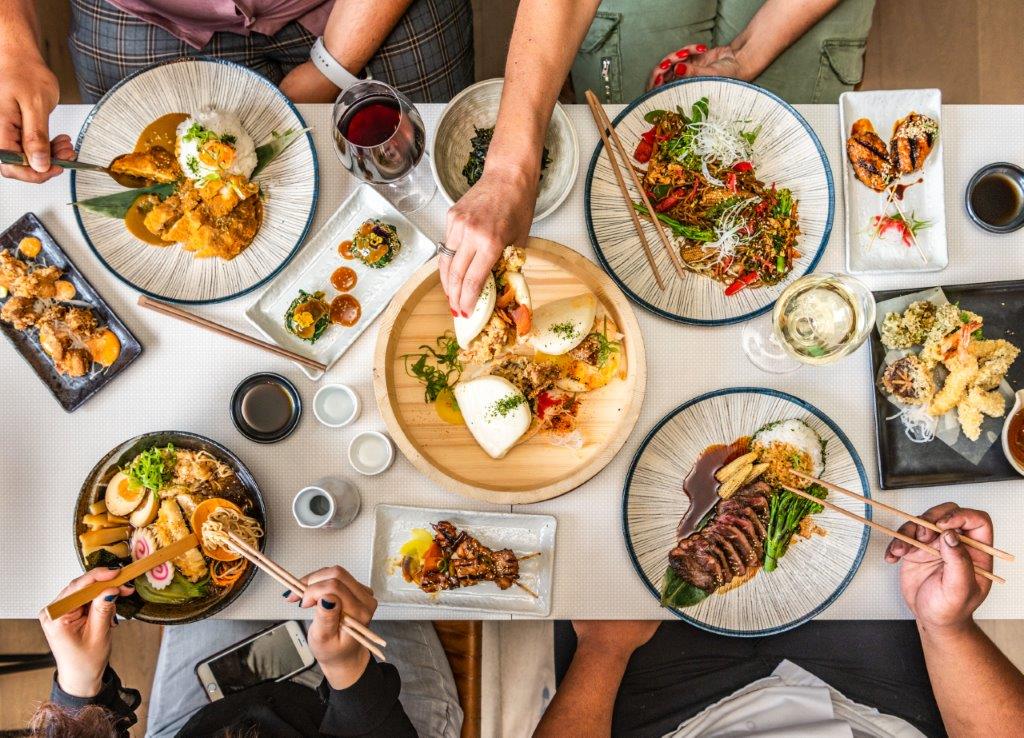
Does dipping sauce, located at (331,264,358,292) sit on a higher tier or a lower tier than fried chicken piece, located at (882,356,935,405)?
higher

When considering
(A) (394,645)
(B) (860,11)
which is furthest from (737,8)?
(A) (394,645)

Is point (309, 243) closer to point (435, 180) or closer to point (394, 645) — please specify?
point (435, 180)

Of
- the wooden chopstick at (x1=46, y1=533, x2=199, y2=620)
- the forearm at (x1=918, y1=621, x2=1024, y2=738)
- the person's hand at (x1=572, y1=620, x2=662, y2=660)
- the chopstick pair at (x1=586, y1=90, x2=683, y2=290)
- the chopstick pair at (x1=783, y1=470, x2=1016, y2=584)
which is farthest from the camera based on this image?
the person's hand at (x1=572, y1=620, x2=662, y2=660)

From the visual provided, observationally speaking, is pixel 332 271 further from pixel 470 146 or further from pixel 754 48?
pixel 754 48

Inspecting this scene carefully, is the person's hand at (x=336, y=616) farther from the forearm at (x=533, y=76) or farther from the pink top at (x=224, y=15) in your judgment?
the pink top at (x=224, y=15)

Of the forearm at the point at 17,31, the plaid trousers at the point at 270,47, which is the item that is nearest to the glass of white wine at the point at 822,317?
the plaid trousers at the point at 270,47

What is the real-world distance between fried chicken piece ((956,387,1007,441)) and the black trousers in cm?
71

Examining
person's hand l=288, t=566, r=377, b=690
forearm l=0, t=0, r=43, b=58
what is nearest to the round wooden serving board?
person's hand l=288, t=566, r=377, b=690

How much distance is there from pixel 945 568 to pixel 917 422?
0.39m

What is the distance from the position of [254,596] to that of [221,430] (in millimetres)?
471

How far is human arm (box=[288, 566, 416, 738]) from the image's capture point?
1.63 meters

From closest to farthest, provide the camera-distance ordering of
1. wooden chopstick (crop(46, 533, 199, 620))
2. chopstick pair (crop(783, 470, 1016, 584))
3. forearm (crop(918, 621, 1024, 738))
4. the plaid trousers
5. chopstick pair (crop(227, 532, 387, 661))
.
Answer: wooden chopstick (crop(46, 533, 199, 620)) → chopstick pair (crop(227, 532, 387, 661)) → chopstick pair (crop(783, 470, 1016, 584)) → forearm (crop(918, 621, 1024, 738)) → the plaid trousers

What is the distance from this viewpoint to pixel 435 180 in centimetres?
185

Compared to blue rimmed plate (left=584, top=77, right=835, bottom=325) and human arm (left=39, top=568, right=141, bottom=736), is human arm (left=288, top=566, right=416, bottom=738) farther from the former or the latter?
blue rimmed plate (left=584, top=77, right=835, bottom=325)
